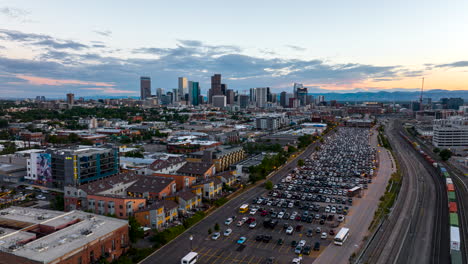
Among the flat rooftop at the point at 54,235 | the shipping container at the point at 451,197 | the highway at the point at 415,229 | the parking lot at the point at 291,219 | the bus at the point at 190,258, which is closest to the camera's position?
the flat rooftop at the point at 54,235

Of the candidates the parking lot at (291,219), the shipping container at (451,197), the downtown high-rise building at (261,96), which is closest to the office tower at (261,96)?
the downtown high-rise building at (261,96)

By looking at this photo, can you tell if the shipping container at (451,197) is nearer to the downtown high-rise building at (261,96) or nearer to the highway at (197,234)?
the highway at (197,234)

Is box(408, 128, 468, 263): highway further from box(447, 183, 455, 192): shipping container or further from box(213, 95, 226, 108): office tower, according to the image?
box(213, 95, 226, 108): office tower

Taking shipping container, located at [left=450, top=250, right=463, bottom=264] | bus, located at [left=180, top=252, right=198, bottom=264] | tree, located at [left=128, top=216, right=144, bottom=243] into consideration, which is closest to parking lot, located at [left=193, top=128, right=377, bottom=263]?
bus, located at [left=180, top=252, right=198, bottom=264]

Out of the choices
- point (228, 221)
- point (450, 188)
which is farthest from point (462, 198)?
point (228, 221)

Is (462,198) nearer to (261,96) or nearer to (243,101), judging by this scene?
(261,96)

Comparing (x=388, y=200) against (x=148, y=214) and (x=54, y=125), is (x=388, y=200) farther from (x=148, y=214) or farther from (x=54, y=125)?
(x=54, y=125)
